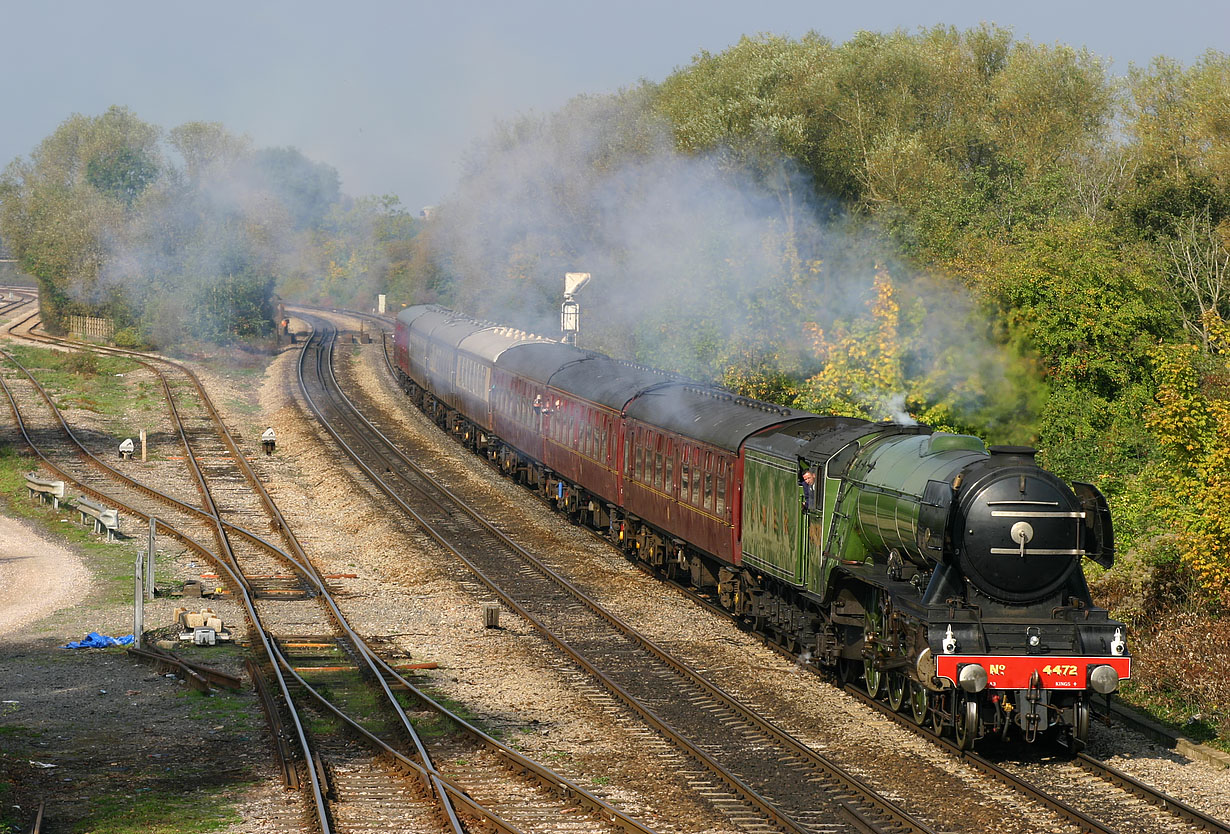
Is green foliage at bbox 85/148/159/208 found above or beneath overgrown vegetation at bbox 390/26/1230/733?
above

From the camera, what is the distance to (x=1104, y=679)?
43.8 ft

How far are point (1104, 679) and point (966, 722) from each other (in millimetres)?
1473

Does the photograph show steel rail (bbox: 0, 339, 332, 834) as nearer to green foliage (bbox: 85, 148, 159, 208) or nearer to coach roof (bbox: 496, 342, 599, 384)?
coach roof (bbox: 496, 342, 599, 384)

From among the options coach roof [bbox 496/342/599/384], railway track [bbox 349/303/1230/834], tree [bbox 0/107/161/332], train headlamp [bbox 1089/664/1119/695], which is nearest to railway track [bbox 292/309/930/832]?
railway track [bbox 349/303/1230/834]

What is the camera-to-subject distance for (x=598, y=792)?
12836 mm

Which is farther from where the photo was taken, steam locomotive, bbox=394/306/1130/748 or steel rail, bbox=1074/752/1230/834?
steam locomotive, bbox=394/306/1130/748

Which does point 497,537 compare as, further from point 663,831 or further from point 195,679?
point 663,831

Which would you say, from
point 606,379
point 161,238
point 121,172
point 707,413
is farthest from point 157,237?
point 707,413

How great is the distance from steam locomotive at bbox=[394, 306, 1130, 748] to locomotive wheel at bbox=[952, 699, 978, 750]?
0.02 metres

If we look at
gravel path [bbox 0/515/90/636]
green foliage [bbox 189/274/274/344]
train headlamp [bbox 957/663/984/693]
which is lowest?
gravel path [bbox 0/515/90/636]

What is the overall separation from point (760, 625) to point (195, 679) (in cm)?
820

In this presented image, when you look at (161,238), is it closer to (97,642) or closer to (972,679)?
(97,642)

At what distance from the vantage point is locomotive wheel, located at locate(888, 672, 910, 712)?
15375 millimetres

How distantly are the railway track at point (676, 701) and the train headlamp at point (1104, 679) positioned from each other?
2704mm
